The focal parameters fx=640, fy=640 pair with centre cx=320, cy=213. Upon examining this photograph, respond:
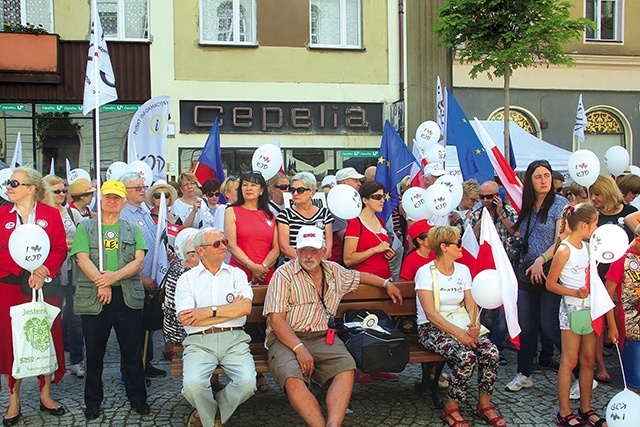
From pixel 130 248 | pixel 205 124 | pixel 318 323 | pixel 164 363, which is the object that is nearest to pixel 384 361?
pixel 318 323

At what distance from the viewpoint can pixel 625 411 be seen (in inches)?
161

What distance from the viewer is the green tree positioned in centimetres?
1240

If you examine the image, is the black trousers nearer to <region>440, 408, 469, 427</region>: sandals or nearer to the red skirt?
the red skirt

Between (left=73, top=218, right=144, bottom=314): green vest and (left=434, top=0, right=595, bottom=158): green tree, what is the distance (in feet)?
29.3

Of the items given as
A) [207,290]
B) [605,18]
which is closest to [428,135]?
[207,290]

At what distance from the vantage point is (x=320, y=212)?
5.73 meters

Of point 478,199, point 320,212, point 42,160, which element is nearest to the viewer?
point 320,212

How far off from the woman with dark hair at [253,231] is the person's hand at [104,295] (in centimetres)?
106

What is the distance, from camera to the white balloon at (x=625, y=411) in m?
4.06

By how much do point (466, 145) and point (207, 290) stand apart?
417 cm

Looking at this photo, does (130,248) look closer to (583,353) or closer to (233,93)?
(583,353)

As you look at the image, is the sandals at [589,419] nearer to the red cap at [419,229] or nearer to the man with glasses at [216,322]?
the red cap at [419,229]

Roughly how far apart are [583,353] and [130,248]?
3.54m

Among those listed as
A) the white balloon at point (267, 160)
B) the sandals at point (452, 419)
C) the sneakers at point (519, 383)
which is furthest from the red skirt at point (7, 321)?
the sneakers at point (519, 383)
